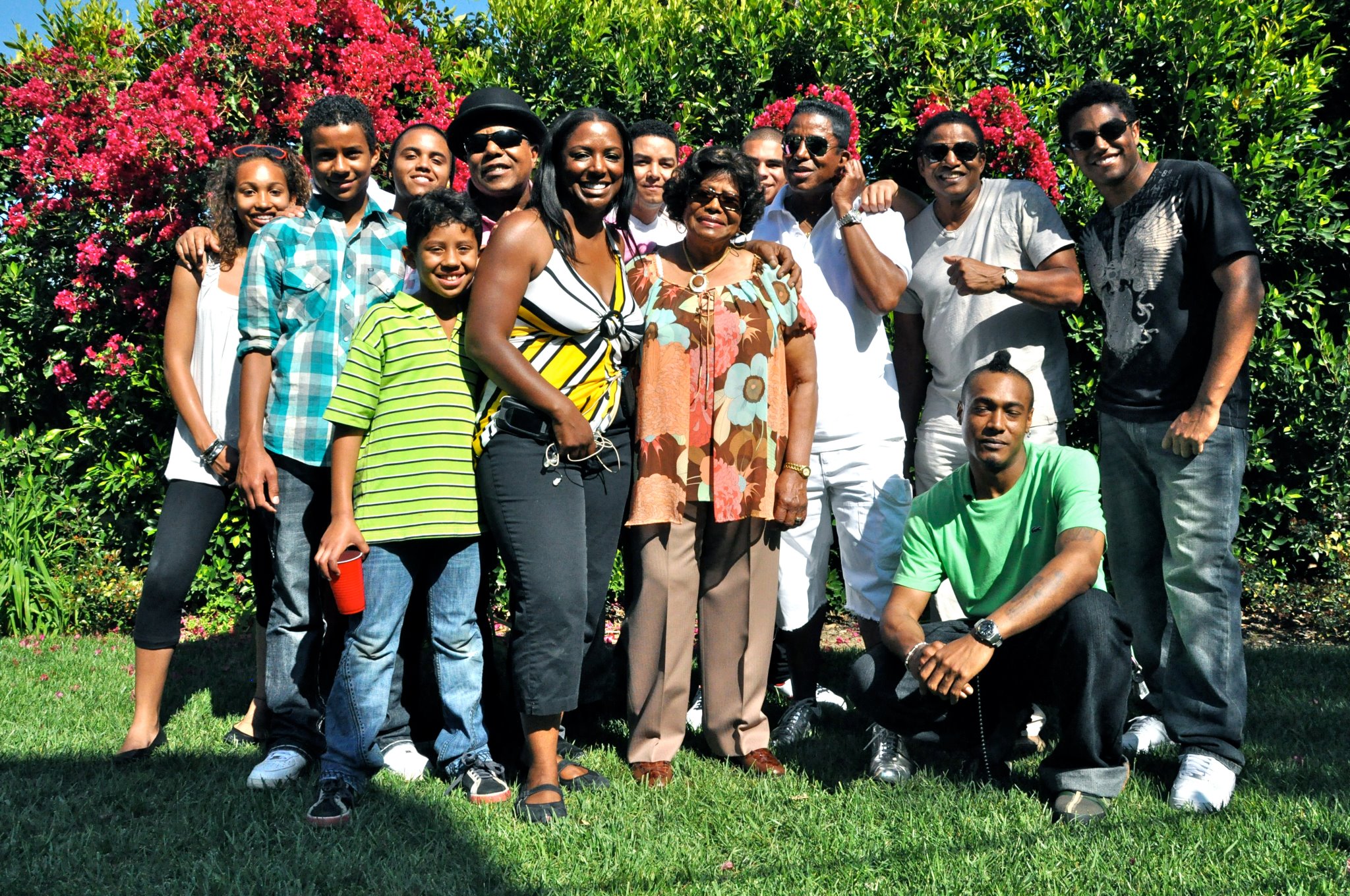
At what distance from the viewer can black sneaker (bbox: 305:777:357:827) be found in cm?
326

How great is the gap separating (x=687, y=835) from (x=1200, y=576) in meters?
1.91

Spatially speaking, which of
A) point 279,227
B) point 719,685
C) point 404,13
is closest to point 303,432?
point 279,227

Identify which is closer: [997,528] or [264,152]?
[997,528]

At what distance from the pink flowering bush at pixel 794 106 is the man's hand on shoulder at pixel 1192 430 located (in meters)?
2.14

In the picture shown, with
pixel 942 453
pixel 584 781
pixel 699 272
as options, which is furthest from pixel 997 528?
pixel 584 781

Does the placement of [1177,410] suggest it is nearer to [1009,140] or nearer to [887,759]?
[887,759]

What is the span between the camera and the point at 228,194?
408cm

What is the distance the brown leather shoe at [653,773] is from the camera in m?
3.67

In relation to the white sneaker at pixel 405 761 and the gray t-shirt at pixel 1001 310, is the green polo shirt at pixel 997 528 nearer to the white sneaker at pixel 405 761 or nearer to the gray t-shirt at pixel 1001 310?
the gray t-shirt at pixel 1001 310

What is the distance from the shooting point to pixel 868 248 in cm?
406

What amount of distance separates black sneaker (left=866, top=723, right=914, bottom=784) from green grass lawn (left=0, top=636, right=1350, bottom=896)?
89mm

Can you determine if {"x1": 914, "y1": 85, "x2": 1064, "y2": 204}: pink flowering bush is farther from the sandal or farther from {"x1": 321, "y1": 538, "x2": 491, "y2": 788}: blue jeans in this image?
the sandal

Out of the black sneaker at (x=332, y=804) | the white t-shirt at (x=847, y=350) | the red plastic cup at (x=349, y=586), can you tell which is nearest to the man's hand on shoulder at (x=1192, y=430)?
the white t-shirt at (x=847, y=350)

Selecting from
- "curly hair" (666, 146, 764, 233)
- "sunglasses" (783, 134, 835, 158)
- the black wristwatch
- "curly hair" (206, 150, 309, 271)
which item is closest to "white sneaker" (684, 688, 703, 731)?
the black wristwatch
